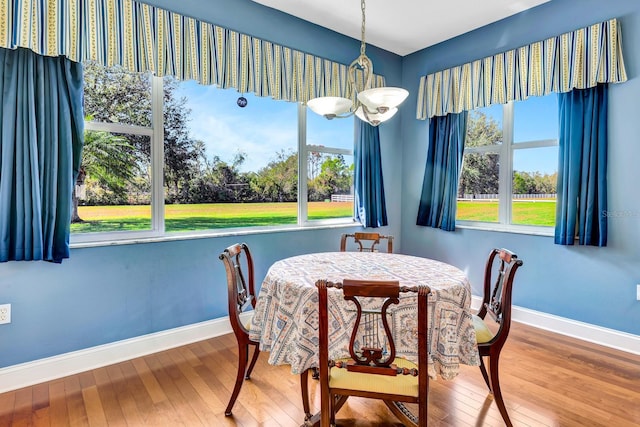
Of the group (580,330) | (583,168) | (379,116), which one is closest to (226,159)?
(379,116)

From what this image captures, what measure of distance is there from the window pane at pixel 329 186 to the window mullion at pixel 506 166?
1.57m

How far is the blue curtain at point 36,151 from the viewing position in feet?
6.78

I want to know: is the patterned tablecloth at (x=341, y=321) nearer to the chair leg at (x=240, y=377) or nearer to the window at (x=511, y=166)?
the chair leg at (x=240, y=377)

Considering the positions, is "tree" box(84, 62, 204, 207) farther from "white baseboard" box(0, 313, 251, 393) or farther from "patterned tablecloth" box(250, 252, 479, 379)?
"patterned tablecloth" box(250, 252, 479, 379)

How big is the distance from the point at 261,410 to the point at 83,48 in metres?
2.52

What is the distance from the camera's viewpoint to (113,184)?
2.61 m

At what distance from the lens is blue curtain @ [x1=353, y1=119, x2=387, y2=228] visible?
3867 millimetres

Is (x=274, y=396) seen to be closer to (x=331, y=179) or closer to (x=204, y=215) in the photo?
(x=204, y=215)

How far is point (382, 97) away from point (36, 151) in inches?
83.1

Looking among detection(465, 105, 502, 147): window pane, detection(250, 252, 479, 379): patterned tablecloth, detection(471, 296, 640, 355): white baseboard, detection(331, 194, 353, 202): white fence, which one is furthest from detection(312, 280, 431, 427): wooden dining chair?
detection(465, 105, 502, 147): window pane

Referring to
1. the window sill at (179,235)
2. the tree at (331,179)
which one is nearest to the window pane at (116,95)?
the window sill at (179,235)

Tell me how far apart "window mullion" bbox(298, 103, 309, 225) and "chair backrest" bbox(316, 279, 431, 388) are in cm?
210

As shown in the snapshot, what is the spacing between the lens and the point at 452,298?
5.35 ft

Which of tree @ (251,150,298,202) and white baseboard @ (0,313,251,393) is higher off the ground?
tree @ (251,150,298,202)
